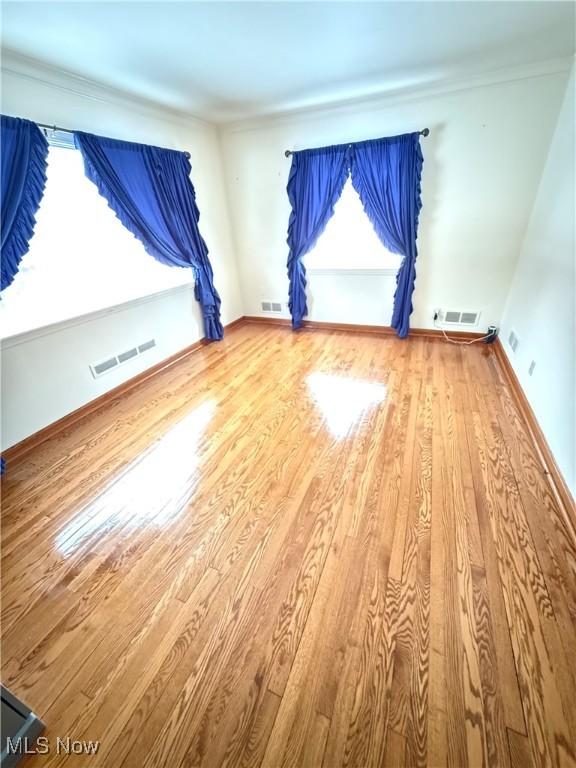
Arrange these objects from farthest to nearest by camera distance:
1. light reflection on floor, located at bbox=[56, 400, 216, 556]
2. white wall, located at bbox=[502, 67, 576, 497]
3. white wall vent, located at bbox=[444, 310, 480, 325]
A: white wall vent, located at bbox=[444, 310, 480, 325]
white wall, located at bbox=[502, 67, 576, 497]
light reflection on floor, located at bbox=[56, 400, 216, 556]

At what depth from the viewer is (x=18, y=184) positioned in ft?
5.75

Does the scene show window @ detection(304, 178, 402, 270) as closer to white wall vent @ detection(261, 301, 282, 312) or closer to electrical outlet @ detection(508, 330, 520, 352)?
white wall vent @ detection(261, 301, 282, 312)

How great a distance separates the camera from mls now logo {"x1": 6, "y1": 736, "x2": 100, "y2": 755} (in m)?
0.83

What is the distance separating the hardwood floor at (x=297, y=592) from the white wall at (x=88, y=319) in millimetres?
366

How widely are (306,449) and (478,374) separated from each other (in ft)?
5.72

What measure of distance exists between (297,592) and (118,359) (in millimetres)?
2306

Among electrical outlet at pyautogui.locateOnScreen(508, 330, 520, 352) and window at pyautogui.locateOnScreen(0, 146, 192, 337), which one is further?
electrical outlet at pyautogui.locateOnScreen(508, 330, 520, 352)

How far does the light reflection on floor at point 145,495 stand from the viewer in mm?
1475

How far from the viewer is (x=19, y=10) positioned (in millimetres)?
1361

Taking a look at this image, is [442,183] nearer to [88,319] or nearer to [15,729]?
[88,319]

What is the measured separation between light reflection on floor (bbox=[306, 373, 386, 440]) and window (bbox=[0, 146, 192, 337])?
1788 millimetres

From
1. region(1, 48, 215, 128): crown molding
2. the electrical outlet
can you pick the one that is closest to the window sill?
the electrical outlet

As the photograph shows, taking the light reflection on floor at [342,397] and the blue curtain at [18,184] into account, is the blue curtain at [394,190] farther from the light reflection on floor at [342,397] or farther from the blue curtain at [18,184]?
the blue curtain at [18,184]

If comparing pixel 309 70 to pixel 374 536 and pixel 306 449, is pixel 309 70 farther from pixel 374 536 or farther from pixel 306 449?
pixel 374 536
